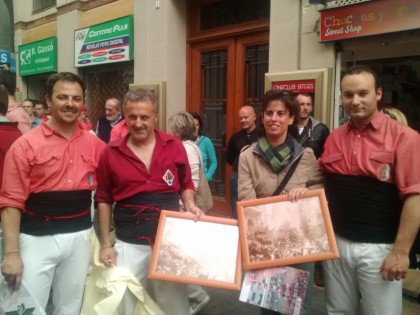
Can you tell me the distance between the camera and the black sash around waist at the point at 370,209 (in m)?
2.24

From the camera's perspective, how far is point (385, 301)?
7.43 feet

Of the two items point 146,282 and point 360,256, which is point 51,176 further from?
point 360,256

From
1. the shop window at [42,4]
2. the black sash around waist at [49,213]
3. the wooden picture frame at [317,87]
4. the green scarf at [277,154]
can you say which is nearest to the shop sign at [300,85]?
the wooden picture frame at [317,87]

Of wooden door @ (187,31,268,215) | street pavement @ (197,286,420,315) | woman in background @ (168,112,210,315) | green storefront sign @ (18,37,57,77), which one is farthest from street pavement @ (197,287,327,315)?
green storefront sign @ (18,37,57,77)

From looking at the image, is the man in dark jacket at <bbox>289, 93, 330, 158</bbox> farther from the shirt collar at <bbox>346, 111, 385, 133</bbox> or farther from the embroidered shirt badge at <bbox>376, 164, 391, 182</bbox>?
the embroidered shirt badge at <bbox>376, 164, 391, 182</bbox>

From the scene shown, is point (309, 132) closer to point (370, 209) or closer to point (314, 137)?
point (314, 137)

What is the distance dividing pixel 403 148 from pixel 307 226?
0.67 metres

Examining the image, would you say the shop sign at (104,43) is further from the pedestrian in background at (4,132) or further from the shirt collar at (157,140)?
the shirt collar at (157,140)

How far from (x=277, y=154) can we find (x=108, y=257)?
4.06 feet

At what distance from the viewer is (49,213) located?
2.40 meters

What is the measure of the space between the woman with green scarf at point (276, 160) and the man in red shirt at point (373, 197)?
211mm

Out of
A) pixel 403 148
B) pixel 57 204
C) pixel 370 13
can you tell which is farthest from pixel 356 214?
pixel 370 13

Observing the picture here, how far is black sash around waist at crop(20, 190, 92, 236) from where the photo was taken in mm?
2387

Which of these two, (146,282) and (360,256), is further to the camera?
(146,282)
